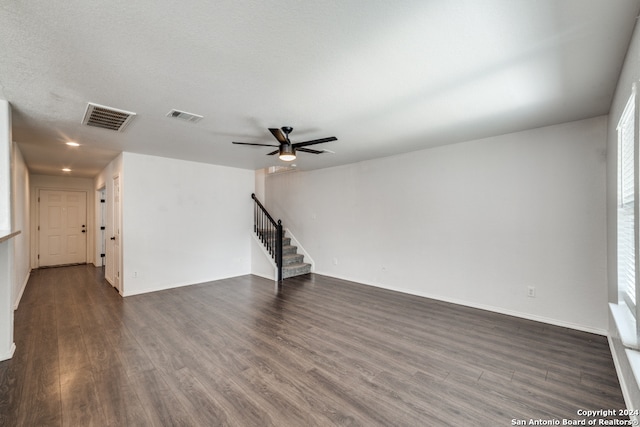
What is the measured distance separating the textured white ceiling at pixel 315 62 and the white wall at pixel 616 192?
0.38 ft

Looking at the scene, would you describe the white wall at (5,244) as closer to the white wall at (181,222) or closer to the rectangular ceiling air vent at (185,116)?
the rectangular ceiling air vent at (185,116)

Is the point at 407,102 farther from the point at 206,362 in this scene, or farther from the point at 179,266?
the point at 179,266

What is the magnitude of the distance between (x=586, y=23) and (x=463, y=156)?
2.64 meters

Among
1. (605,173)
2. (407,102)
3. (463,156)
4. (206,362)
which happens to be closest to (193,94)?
(407,102)

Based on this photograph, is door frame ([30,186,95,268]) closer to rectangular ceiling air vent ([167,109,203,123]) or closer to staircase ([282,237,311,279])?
staircase ([282,237,311,279])

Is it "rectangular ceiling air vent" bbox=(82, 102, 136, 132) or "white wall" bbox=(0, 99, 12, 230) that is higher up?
"rectangular ceiling air vent" bbox=(82, 102, 136, 132)

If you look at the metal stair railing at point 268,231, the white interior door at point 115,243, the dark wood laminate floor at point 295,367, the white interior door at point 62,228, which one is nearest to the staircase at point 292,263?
the metal stair railing at point 268,231

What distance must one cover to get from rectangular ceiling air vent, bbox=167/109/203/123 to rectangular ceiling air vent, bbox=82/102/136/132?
42cm

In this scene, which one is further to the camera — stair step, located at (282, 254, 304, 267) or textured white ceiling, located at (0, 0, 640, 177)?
stair step, located at (282, 254, 304, 267)

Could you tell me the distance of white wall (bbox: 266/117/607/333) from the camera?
3203 mm

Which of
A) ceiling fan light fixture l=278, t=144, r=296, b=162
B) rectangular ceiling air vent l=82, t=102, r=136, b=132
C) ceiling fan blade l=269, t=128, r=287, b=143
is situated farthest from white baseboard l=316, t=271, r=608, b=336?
rectangular ceiling air vent l=82, t=102, r=136, b=132

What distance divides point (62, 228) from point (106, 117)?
675cm

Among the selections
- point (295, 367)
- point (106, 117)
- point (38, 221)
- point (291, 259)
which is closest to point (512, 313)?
point (295, 367)

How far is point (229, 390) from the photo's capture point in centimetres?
216
